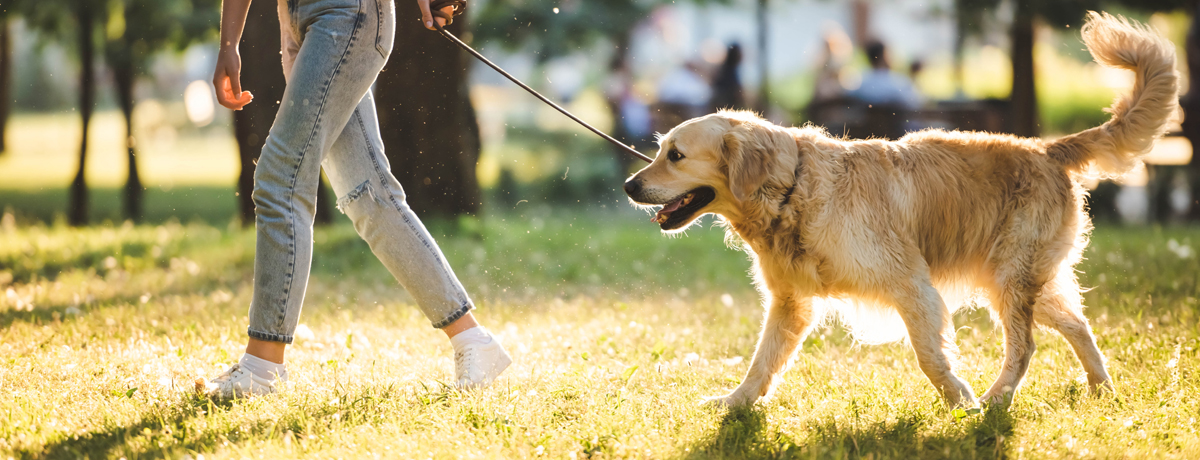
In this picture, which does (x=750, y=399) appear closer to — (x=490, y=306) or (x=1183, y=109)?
(x=490, y=306)

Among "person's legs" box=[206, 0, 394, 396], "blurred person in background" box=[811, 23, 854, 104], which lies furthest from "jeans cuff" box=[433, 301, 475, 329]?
"blurred person in background" box=[811, 23, 854, 104]

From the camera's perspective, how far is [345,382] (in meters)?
3.88

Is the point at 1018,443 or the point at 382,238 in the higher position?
the point at 382,238

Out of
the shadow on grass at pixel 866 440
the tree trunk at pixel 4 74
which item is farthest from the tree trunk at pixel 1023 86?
the tree trunk at pixel 4 74

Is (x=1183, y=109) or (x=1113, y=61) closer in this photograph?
(x=1113, y=61)

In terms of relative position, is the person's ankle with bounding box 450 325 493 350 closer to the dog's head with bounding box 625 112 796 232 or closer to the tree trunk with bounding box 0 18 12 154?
the dog's head with bounding box 625 112 796 232

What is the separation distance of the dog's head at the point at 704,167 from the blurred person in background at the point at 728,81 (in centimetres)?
1034

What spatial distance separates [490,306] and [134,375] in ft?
7.81

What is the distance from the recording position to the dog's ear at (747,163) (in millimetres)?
3615

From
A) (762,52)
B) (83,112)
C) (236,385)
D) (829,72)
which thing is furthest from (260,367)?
(762,52)

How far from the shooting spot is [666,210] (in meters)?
3.83

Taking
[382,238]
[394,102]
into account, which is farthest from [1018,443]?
[394,102]

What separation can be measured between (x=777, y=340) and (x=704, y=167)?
78 cm

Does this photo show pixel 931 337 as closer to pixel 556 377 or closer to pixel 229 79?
pixel 556 377
